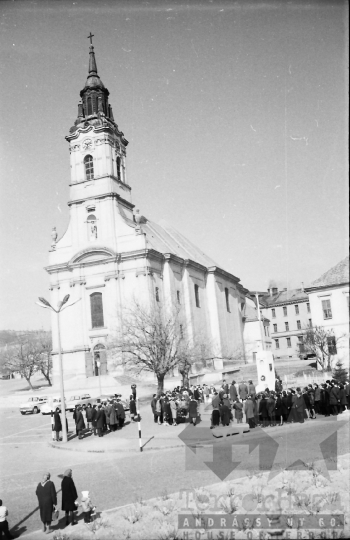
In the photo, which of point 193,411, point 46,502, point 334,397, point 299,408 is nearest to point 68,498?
point 46,502

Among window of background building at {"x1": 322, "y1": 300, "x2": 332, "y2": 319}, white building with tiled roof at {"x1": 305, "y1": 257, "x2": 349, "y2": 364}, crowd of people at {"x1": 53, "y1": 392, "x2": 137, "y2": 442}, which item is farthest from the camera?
window of background building at {"x1": 322, "y1": 300, "x2": 332, "y2": 319}

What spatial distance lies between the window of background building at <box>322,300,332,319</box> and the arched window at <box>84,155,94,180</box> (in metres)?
26.4

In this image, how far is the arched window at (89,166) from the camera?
51.5 meters

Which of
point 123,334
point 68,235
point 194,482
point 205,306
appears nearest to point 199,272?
point 205,306

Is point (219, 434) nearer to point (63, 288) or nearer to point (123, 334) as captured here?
point (123, 334)

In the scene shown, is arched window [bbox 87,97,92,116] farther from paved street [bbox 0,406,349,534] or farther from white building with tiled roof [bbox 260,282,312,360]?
paved street [bbox 0,406,349,534]

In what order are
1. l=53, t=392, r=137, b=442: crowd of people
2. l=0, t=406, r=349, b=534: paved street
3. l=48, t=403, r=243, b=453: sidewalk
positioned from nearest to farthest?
1. l=0, t=406, r=349, b=534: paved street
2. l=48, t=403, r=243, b=453: sidewalk
3. l=53, t=392, r=137, b=442: crowd of people

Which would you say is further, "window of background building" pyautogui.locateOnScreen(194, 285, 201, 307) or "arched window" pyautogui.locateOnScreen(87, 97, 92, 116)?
"window of background building" pyautogui.locateOnScreen(194, 285, 201, 307)

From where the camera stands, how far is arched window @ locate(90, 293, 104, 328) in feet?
162

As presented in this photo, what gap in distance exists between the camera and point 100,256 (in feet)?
162

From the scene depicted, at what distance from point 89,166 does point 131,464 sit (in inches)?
1630

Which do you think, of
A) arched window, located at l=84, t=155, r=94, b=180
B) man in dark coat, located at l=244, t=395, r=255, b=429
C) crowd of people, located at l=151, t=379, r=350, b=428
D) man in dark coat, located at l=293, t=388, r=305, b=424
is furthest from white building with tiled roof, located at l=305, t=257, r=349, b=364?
arched window, located at l=84, t=155, r=94, b=180

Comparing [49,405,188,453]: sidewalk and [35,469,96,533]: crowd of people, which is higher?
[35,469,96,533]: crowd of people

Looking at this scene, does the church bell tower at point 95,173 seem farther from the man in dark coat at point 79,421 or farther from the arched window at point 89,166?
the man in dark coat at point 79,421
